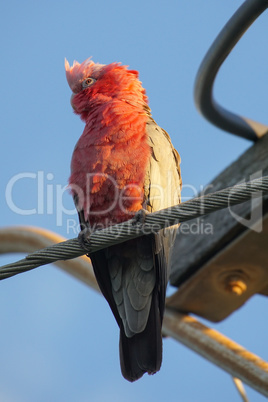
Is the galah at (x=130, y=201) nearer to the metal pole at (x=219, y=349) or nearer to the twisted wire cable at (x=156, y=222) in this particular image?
the metal pole at (x=219, y=349)

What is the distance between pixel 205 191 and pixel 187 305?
3.86ft

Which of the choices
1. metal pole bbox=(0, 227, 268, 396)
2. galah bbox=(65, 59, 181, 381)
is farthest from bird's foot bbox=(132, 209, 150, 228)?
metal pole bbox=(0, 227, 268, 396)

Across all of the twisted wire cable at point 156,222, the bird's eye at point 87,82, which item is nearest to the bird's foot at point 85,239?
the twisted wire cable at point 156,222

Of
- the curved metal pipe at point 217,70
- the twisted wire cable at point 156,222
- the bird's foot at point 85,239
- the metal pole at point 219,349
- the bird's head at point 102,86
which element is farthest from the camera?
the bird's head at point 102,86

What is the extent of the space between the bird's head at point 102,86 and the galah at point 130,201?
0.45ft

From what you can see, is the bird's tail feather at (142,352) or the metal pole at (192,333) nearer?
the bird's tail feather at (142,352)

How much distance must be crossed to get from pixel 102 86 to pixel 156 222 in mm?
2189

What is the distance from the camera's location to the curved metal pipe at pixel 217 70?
3936 mm

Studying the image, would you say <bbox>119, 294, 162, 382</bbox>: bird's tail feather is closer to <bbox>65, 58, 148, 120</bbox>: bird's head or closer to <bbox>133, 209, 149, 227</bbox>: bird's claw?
<bbox>133, 209, 149, 227</bbox>: bird's claw

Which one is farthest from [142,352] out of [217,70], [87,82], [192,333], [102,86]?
[87,82]

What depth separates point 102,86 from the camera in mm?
5020

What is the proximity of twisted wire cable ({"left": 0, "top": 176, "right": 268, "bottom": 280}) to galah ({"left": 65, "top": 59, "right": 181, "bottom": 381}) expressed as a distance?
84cm

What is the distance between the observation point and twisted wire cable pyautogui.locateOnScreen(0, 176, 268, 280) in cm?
295

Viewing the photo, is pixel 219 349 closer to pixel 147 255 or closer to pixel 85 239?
pixel 147 255
